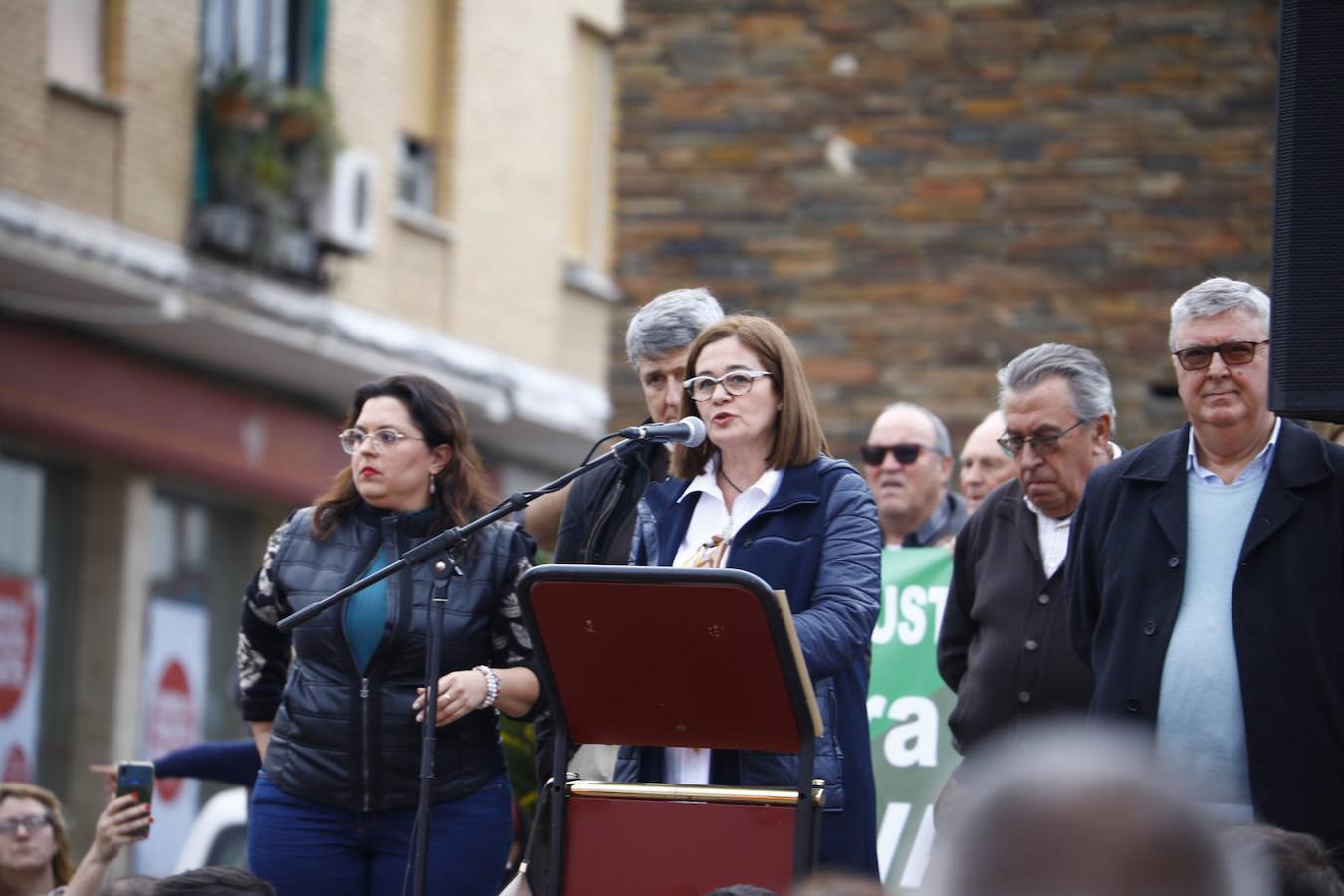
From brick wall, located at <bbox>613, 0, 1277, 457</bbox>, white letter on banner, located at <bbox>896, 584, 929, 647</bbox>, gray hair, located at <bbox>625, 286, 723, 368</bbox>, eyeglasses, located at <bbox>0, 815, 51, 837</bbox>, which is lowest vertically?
eyeglasses, located at <bbox>0, 815, 51, 837</bbox>

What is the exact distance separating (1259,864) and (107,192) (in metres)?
14.8

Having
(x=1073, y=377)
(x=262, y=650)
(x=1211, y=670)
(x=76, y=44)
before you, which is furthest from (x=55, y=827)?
(x=76, y=44)

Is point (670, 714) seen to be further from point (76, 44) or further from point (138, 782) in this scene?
point (76, 44)

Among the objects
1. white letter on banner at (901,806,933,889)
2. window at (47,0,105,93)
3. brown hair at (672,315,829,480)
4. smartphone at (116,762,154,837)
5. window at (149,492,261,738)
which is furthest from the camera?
window at (149,492,261,738)

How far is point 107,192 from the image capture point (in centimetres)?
1736

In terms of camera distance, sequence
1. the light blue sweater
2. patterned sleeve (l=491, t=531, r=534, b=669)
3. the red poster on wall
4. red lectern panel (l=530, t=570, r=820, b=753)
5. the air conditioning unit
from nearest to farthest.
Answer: red lectern panel (l=530, t=570, r=820, b=753), the light blue sweater, patterned sleeve (l=491, t=531, r=534, b=669), the red poster on wall, the air conditioning unit

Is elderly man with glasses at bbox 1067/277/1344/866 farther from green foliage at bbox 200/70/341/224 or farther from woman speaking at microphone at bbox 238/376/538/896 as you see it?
green foliage at bbox 200/70/341/224

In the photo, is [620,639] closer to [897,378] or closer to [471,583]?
[471,583]

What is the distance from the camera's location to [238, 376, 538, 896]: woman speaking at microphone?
6.05m

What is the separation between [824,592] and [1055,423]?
143 cm

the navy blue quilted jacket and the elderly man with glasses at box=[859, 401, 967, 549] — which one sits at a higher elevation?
the elderly man with glasses at box=[859, 401, 967, 549]

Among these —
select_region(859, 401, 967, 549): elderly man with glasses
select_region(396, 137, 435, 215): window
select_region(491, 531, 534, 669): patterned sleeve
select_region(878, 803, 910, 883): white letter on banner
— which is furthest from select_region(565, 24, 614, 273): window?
select_region(491, 531, 534, 669): patterned sleeve

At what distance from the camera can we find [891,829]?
7559 mm

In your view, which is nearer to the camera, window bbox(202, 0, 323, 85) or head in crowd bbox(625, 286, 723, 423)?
head in crowd bbox(625, 286, 723, 423)
